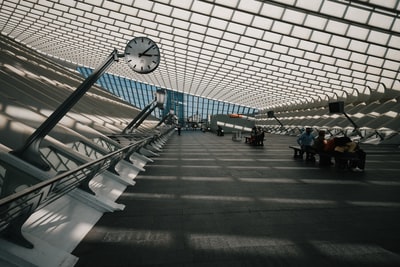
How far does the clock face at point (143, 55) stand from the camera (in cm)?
497

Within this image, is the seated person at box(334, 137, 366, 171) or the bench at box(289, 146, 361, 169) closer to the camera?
the bench at box(289, 146, 361, 169)

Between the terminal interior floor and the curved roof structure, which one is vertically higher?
the curved roof structure

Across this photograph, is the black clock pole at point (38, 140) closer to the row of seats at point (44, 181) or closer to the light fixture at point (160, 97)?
the row of seats at point (44, 181)

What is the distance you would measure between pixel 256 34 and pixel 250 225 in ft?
68.0

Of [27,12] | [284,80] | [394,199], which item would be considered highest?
[27,12]

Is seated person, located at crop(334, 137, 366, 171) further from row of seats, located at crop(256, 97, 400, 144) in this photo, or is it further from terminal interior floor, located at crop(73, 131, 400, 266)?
row of seats, located at crop(256, 97, 400, 144)

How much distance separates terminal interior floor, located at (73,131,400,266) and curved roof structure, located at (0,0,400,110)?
45.1 ft

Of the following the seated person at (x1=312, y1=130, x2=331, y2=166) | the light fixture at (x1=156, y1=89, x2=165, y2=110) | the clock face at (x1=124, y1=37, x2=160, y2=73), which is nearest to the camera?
the clock face at (x1=124, y1=37, x2=160, y2=73)

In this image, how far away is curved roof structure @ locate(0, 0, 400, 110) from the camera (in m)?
17.6

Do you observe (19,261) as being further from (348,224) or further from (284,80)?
(284,80)

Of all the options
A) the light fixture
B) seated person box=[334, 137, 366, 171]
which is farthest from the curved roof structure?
seated person box=[334, 137, 366, 171]

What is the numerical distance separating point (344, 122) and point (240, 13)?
22.1 meters

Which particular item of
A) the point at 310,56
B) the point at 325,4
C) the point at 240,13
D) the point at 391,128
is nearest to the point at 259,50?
the point at 310,56

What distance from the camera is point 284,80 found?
119ft
